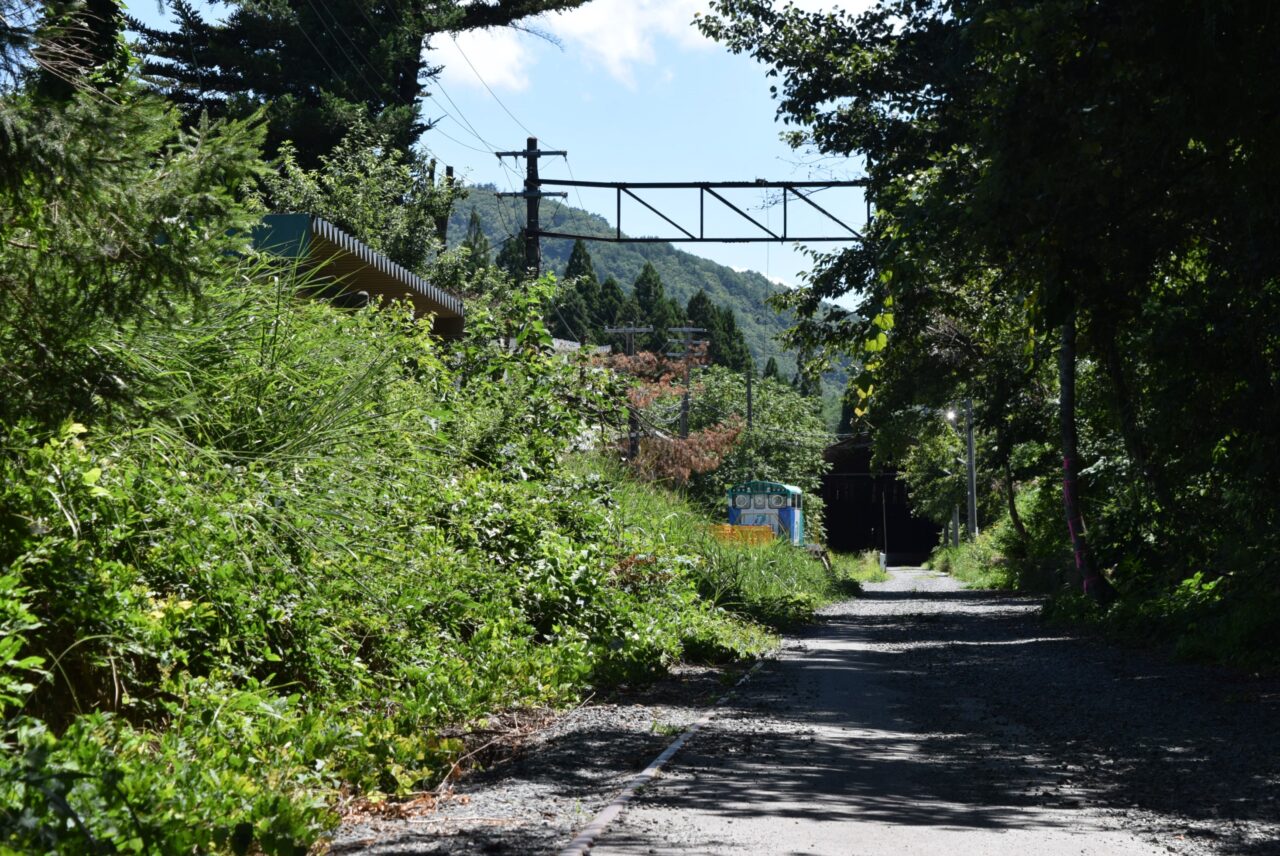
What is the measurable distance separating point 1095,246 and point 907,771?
6084 millimetres

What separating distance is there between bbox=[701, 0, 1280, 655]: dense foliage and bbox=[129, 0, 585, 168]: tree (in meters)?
17.1

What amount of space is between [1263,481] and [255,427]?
38.8ft

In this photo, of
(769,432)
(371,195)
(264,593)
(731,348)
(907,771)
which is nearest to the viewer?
(264,593)

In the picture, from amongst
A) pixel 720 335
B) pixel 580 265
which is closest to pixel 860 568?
pixel 580 265

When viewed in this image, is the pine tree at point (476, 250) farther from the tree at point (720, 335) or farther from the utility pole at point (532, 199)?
the tree at point (720, 335)

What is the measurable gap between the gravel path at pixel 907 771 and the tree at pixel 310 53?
2808 centimetres

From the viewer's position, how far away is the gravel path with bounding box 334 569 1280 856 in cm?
623

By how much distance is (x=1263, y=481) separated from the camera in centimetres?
1511

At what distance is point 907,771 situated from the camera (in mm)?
8219

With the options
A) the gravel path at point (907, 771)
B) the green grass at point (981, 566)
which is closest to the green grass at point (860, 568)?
the green grass at point (981, 566)

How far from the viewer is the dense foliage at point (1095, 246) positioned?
9.78 metres

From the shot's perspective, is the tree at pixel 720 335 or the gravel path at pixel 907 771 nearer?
the gravel path at pixel 907 771

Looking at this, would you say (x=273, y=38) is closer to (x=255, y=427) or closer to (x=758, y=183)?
(x=758, y=183)

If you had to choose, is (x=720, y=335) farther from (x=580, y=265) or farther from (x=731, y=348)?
(x=580, y=265)
